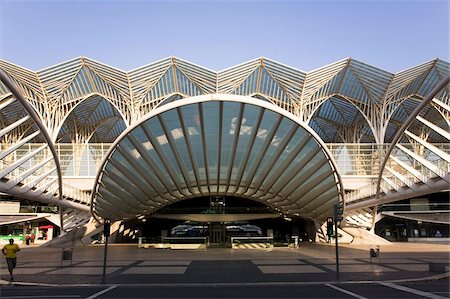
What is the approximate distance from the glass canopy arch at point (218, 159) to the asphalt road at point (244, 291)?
11.9 metres

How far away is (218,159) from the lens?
32250 millimetres

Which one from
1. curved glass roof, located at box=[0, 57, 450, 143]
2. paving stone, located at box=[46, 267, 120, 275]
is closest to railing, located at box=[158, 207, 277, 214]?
curved glass roof, located at box=[0, 57, 450, 143]

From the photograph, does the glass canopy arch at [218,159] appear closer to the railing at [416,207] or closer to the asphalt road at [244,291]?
the asphalt road at [244,291]

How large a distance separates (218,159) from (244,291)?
1943 centimetres

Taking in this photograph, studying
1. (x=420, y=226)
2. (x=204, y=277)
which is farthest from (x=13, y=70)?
(x=420, y=226)

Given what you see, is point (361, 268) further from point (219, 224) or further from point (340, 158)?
point (340, 158)

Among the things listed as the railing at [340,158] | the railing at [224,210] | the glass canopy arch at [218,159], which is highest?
the railing at [340,158]

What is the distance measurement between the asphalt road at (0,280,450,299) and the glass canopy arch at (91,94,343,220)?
11923 mm

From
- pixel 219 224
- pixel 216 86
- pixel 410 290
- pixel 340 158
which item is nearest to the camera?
pixel 410 290

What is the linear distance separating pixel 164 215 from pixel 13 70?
980 inches

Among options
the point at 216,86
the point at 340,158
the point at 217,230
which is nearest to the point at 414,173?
the point at 340,158

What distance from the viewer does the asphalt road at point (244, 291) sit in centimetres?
1225

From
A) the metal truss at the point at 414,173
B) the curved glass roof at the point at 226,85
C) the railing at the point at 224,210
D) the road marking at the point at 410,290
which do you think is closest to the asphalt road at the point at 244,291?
the road marking at the point at 410,290

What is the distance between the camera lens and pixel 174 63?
51625 millimetres
